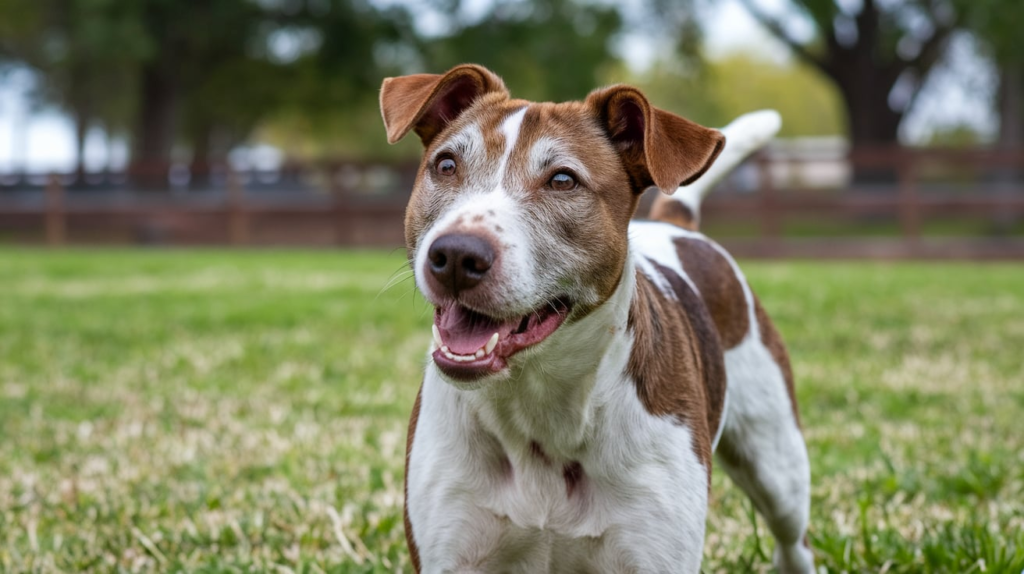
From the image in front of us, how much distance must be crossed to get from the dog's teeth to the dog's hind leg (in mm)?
1275

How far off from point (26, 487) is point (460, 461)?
8.94 feet

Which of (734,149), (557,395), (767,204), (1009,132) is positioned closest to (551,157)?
(557,395)

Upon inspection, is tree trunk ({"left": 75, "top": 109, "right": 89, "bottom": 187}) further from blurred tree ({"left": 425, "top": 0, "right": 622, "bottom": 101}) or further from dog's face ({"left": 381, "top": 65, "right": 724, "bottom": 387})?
dog's face ({"left": 381, "top": 65, "right": 724, "bottom": 387})

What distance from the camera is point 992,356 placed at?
801cm

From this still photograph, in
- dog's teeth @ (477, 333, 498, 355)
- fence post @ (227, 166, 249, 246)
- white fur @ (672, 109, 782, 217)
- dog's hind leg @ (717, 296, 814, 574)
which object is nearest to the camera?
dog's teeth @ (477, 333, 498, 355)

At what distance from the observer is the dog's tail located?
451 cm

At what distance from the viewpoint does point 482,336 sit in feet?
9.22

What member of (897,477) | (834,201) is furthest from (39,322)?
(834,201)

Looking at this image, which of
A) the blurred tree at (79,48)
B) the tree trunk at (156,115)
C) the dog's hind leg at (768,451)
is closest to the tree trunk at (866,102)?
the blurred tree at (79,48)

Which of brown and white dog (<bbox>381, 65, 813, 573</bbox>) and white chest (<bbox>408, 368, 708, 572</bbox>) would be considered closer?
brown and white dog (<bbox>381, 65, 813, 573</bbox>)

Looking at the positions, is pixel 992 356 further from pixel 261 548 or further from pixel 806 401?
pixel 261 548

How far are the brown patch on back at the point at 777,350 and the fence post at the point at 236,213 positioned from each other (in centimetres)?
2347

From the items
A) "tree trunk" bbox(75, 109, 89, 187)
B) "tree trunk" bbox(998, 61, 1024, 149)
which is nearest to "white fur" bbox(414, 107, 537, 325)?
"tree trunk" bbox(998, 61, 1024, 149)

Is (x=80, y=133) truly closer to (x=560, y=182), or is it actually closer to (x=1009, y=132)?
(x=1009, y=132)
